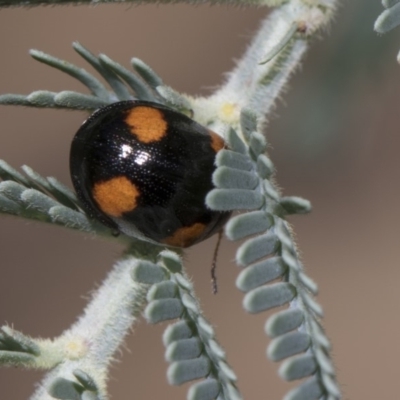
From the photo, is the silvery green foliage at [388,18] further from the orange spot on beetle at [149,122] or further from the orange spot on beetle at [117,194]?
the orange spot on beetle at [117,194]

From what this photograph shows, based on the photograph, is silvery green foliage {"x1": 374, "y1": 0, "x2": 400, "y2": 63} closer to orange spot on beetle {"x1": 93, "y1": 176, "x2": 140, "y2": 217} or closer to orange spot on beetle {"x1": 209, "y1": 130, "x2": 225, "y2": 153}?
orange spot on beetle {"x1": 209, "y1": 130, "x2": 225, "y2": 153}

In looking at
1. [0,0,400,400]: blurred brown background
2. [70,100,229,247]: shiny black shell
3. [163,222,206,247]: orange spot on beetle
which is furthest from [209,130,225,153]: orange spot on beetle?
[0,0,400,400]: blurred brown background

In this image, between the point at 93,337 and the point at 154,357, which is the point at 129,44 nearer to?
the point at 154,357

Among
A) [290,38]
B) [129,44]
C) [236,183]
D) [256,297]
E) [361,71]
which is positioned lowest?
[256,297]

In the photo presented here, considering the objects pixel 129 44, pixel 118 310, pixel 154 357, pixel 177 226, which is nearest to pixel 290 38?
pixel 177 226

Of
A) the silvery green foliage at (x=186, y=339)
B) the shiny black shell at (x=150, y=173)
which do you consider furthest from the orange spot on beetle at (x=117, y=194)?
the silvery green foliage at (x=186, y=339)

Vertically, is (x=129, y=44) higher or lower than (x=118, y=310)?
higher
